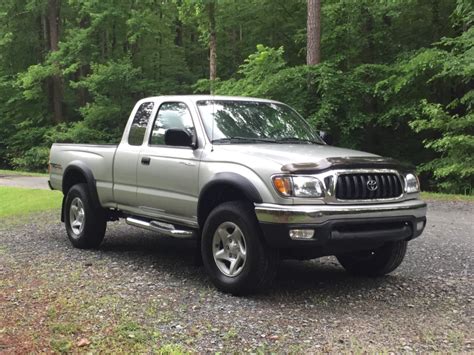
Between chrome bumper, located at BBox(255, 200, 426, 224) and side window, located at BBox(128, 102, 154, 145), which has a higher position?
side window, located at BBox(128, 102, 154, 145)

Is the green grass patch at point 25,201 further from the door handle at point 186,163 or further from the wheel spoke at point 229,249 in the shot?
the wheel spoke at point 229,249

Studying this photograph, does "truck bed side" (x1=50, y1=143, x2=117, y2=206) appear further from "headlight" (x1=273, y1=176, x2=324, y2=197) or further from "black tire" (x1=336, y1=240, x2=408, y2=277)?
"black tire" (x1=336, y1=240, x2=408, y2=277)

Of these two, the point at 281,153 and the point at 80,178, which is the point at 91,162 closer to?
the point at 80,178

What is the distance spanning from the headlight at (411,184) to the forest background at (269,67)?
969cm

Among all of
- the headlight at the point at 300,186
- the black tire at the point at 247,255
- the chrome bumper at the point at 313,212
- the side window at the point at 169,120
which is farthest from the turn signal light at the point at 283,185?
the side window at the point at 169,120

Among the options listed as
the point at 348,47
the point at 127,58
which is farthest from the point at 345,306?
the point at 127,58

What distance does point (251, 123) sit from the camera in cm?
632

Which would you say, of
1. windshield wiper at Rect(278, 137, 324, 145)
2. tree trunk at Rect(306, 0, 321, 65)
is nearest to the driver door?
windshield wiper at Rect(278, 137, 324, 145)

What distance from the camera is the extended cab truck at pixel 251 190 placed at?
485 cm

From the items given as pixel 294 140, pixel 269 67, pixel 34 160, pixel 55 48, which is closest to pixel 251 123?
pixel 294 140

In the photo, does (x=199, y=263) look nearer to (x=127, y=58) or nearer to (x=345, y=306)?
(x=345, y=306)

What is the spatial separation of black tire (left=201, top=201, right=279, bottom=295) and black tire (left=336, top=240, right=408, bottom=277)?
1.29 m

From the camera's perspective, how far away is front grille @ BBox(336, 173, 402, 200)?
495 centimetres

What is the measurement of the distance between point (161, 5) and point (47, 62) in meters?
7.13
